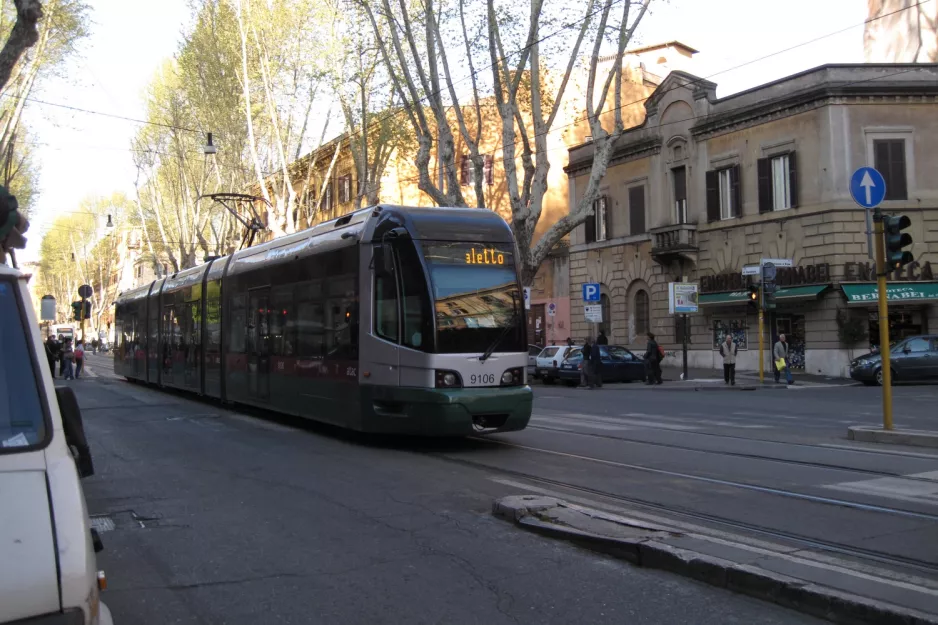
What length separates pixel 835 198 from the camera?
27812 millimetres

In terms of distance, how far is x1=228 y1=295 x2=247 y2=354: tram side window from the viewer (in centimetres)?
1513

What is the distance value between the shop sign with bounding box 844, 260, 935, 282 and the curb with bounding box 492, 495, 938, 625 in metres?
24.1

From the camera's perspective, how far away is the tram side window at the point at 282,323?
511 inches

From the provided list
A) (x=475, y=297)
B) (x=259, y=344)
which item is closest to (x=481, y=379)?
(x=475, y=297)

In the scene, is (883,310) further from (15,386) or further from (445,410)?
(15,386)

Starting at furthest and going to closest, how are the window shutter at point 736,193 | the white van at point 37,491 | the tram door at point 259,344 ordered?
the window shutter at point 736,193
the tram door at point 259,344
the white van at point 37,491

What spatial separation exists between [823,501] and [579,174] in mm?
32421

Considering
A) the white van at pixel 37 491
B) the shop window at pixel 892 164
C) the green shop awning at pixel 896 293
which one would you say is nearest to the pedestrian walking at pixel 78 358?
the green shop awning at pixel 896 293

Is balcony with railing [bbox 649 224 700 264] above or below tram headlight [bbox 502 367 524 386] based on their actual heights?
above

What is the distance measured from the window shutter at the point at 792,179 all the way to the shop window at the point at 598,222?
9289mm

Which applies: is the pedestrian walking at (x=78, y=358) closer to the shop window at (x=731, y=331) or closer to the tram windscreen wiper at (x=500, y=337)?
the shop window at (x=731, y=331)

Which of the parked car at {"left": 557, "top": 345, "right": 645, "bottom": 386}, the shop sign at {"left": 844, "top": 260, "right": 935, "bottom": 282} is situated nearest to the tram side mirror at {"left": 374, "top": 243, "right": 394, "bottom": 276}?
the parked car at {"left": 557, "top": 345, "right": 645, "bottom": 386}

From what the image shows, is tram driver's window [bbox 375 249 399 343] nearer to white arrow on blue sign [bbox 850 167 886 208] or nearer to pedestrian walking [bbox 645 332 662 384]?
white arrow on blue sign [bbox 850 167 886 208]

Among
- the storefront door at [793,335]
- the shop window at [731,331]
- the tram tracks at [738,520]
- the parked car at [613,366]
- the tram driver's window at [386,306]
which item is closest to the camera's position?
the tram tracks at [738,520]
